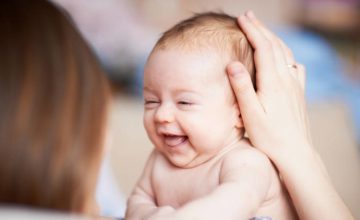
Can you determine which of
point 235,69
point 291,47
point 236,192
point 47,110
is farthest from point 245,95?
point 291,47

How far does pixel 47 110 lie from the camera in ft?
2.19

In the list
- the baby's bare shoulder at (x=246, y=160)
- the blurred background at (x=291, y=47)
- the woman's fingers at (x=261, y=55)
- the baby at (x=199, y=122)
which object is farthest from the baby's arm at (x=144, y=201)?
the blurred background at (x=291, y=47)

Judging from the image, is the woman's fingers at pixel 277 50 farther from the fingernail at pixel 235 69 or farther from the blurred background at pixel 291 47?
the blurred background at pixel 291 47

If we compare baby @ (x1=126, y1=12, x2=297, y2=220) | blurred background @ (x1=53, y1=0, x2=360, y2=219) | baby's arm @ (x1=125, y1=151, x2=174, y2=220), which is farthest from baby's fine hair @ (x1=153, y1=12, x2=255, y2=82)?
blurred background @ (x1=53, y1=0, x2=360, y2=219)

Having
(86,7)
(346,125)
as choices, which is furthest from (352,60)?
(86,7)

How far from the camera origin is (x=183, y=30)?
40.6 inches

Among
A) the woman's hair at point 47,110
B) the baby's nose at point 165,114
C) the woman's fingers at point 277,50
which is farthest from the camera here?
the woman's fingers at point 277,50

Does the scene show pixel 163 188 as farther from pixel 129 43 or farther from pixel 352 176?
pixel 129 43

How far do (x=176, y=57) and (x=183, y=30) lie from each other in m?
0.06

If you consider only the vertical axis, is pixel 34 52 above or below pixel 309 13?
above

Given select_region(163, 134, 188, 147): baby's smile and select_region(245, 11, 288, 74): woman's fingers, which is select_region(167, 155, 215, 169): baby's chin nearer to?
select_region(163, 134, 188, 147): baby's smile

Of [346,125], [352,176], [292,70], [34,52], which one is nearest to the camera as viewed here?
[34,52]

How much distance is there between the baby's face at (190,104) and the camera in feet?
3.26

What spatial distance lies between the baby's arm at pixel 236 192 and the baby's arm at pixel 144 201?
7cm
